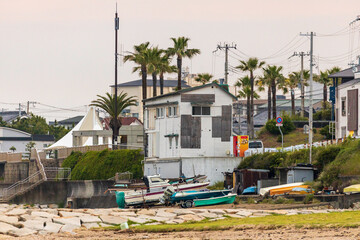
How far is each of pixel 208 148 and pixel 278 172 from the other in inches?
489

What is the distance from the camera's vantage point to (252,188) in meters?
55.6

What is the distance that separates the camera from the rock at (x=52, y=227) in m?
33.8

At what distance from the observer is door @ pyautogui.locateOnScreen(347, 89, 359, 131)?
6888 cm

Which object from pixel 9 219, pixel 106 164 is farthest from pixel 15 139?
pixel 9 219

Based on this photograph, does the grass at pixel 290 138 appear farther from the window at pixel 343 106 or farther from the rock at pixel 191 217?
the rock at pixel 191 217

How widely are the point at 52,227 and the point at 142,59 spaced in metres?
59.3

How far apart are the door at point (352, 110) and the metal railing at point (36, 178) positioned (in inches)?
1324

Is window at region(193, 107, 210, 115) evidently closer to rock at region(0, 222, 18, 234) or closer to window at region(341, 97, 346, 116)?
window at region(341, 97, 346, 116)

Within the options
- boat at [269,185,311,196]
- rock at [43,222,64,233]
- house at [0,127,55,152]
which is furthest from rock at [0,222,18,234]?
house at [0,127,55,152]

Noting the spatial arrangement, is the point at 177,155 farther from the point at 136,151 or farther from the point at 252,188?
the point at 252,188

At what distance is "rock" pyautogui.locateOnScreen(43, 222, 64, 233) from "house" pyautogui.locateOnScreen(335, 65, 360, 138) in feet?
128

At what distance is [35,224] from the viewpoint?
3459cm

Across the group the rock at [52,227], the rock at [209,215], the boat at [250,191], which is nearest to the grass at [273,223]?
the rock at [209,215]

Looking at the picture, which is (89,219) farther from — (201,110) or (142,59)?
(142,59)
